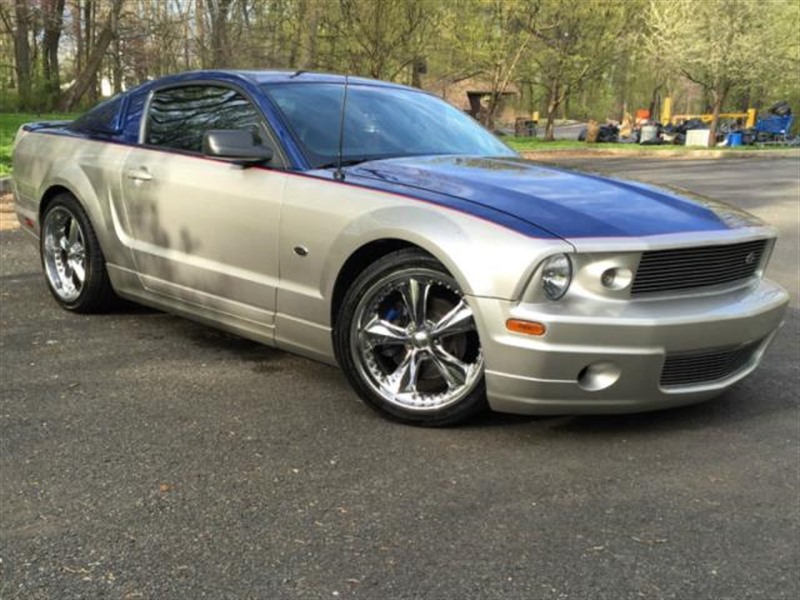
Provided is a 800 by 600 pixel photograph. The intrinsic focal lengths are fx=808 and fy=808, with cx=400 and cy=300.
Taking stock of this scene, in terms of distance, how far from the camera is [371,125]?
4.38 meters

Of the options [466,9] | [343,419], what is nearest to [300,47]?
[466,9]

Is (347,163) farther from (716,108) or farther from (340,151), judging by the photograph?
(716,108)

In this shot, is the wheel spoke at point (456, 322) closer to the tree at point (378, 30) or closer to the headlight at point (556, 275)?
the headlight at point (556, 275)

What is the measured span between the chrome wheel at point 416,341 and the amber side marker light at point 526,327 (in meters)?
0.23

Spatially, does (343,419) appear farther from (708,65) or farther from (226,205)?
A: (708,65)

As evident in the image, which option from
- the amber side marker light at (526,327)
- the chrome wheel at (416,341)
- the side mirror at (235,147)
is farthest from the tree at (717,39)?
the amber side marker light at (526,327)

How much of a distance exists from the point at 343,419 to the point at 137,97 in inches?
105

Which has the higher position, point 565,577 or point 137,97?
point 137,97

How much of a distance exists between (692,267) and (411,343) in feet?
4.00

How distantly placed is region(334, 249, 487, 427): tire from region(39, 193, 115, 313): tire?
2.11 metres

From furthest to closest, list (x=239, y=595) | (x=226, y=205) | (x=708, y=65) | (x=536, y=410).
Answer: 1. (x=708, y=65)
2. (x=226, y=205)
3. (x=536, y=410)
4. (x=239, y=595)

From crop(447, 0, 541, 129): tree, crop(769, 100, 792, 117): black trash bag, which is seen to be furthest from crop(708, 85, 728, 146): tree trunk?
crop(769, 100, 792, 117): black trash bag

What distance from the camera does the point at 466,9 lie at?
31.7 metres

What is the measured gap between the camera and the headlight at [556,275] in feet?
10.1
